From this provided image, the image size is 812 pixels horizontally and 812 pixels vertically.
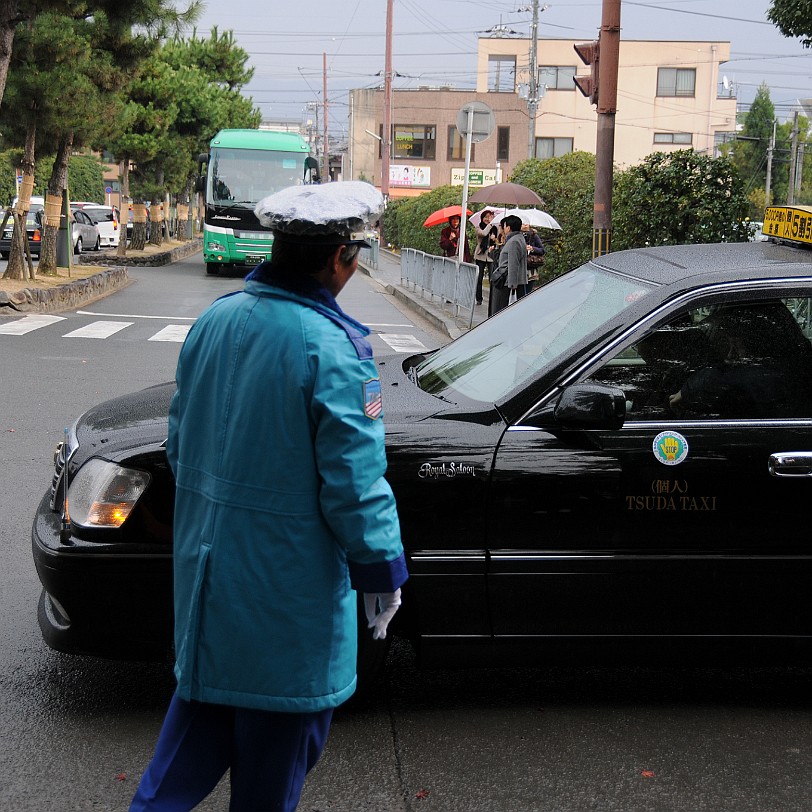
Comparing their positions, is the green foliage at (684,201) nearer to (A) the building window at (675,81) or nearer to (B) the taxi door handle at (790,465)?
(B) the taxi door handle at (790,465)

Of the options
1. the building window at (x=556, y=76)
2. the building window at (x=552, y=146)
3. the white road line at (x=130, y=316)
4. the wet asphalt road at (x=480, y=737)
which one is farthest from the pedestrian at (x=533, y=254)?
the building window at (x=556, y=76)

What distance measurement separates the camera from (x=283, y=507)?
234 cm

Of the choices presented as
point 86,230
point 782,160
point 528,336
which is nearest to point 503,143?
point 782,160

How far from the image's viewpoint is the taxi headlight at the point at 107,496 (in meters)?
3.62

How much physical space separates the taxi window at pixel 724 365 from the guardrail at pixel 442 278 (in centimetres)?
1210

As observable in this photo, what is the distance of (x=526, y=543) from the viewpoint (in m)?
3.64

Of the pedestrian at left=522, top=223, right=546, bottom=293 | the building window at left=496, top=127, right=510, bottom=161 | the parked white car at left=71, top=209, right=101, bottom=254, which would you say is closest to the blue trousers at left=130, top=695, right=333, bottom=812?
the pedestrian at left=522, top=223, right=546, bottom=293

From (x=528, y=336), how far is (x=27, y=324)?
13422 mm

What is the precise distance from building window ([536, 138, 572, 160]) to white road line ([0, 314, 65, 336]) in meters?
53.7

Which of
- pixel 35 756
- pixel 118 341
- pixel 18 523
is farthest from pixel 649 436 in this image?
pixel 118 341

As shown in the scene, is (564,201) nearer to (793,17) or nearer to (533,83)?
(793,17)

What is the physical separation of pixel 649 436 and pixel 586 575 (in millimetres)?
492

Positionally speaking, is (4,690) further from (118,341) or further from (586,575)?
(118,341)

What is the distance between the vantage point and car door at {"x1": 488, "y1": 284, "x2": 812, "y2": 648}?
3637mm
